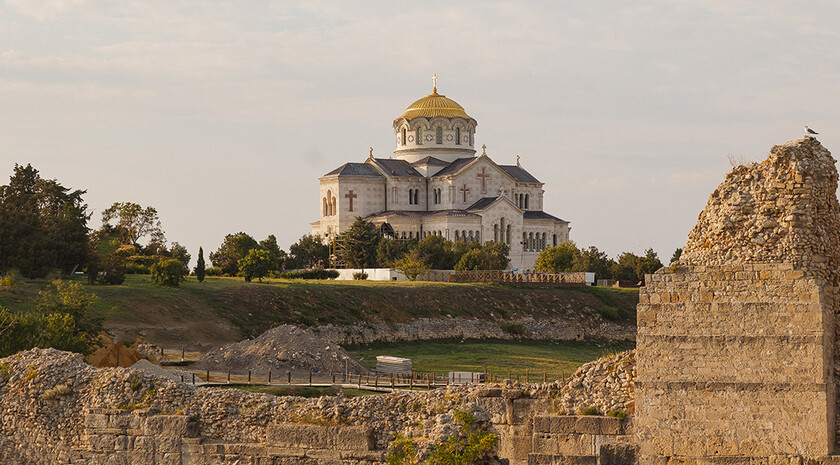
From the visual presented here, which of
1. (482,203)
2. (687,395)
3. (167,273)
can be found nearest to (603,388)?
(687,395)

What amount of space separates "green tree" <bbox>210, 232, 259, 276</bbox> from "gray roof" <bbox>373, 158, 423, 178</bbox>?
20579 mm

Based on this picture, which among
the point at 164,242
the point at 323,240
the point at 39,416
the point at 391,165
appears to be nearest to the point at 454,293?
→ the point at 164,242

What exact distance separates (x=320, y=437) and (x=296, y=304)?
32.8 meters

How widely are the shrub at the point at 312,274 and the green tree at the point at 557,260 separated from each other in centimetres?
1484

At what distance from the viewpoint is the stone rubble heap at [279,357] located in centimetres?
3106

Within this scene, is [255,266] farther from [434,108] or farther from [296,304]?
[434,108]

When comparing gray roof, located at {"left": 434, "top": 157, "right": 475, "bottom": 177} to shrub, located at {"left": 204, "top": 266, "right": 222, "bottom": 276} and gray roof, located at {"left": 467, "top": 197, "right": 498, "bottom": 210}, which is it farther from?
shrub, located at {"left": 204, "top": 266, "right": 222, "bottom": 276}

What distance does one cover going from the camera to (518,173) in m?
88.4

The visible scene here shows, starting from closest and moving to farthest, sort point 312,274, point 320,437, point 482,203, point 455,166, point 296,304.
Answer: point 320,437 < point 296,304 < point 312,274 < point 482,203 < point 455,166

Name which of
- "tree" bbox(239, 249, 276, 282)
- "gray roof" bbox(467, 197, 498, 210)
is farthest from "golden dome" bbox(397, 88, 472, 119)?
"tree" bbox(239, 249, 276, 282)

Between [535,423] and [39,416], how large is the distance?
7553 millimetres

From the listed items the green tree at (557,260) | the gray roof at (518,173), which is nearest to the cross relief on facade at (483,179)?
the gray roof at (518,173)

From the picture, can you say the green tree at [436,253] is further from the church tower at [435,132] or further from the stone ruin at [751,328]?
the stone ruin at [751,328]

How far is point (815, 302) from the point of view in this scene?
11844 millimetres
